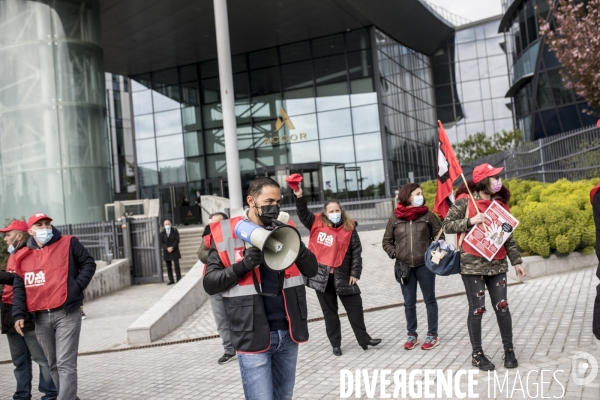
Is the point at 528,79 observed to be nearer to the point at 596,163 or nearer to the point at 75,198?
the point at 596,163

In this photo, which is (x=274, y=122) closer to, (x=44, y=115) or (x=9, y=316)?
(x=44, y=115)

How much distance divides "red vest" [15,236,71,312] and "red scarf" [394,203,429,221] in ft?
Answer: 11.7

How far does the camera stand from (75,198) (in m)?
24.3

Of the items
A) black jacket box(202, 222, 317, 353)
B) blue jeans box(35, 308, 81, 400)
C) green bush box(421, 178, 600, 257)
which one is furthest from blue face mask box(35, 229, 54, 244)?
green bush box(421, 178, 600, 257)

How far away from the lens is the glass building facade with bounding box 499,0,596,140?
3145cm

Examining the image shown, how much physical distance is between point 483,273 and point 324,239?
2090 millimetres

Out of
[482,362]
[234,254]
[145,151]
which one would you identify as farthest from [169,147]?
[234,254]

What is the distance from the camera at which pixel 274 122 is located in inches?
1395

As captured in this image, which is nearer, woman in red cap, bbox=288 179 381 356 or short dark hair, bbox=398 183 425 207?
short dark hair, bbox=398 183 425 207

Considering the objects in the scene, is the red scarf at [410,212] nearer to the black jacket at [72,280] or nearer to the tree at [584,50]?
the black jacket at [72,280]

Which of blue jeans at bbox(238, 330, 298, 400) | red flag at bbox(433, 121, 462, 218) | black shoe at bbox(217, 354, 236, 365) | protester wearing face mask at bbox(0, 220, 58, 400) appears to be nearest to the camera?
blue jeans at bbox(238, 330, 298, 400)

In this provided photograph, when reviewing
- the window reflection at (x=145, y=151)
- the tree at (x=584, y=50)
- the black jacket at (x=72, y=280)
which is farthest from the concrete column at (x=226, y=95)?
the window reflection at (x=145, y=151)

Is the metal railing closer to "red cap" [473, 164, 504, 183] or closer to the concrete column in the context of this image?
the concrete column

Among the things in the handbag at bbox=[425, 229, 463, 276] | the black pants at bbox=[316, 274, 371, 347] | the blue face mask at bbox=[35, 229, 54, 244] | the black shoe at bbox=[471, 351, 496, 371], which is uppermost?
the blue face mask at bbox=[35, 229, 54, 244]
